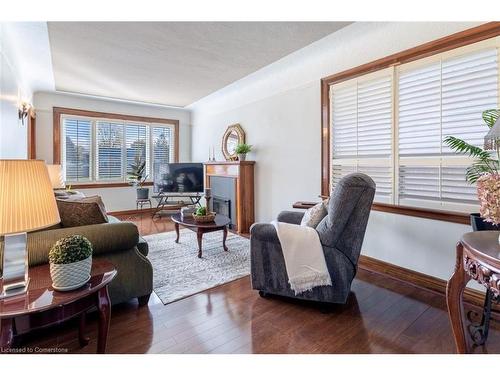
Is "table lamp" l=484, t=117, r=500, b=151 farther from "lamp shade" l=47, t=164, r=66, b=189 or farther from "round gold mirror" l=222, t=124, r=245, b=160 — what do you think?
"lamp shade" l=47, t=164, r=66, b=189

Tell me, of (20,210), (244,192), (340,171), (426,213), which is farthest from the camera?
(244,192)

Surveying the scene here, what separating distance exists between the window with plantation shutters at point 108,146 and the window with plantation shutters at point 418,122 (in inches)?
180

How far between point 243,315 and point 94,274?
1.13m

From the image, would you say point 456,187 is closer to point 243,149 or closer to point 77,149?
point 243,149

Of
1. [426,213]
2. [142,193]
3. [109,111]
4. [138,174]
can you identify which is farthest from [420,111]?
[109,111]

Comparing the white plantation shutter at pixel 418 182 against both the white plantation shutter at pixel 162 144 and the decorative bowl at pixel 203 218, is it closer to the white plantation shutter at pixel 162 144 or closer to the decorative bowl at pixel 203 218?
the decorative bowl at pixel 203 218

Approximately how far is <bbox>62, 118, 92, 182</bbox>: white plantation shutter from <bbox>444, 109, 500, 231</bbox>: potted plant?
6.23m

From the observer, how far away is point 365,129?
3.11 metres

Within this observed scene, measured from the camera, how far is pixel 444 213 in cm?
A: 244

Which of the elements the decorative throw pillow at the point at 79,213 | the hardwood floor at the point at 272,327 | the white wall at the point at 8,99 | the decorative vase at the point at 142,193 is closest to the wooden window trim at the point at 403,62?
the hardwood floor at the point at 272,327

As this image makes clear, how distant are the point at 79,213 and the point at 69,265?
82 cm

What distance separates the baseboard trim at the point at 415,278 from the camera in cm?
229

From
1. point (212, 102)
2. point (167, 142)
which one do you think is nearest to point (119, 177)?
point (167, 142)
